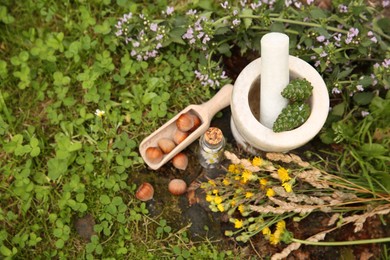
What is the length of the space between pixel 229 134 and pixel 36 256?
1.06 metres

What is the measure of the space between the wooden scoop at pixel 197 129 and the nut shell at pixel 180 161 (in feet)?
0.18

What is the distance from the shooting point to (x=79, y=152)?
240 centimetres

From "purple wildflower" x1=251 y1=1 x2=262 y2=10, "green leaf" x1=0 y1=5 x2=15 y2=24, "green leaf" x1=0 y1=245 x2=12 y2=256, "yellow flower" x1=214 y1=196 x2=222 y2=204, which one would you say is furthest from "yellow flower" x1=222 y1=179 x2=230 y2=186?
"green leaf" x1=0 y1=5 x2=15 y2=24

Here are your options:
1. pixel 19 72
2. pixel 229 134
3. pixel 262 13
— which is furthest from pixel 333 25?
pixel 19 72

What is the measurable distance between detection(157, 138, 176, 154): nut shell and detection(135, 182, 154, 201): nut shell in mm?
183

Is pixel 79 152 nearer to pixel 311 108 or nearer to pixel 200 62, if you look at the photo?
pixel 200 62

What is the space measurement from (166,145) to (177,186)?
20cm

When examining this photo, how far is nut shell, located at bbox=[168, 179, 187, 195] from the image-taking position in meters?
2.29

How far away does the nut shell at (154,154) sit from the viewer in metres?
2.25

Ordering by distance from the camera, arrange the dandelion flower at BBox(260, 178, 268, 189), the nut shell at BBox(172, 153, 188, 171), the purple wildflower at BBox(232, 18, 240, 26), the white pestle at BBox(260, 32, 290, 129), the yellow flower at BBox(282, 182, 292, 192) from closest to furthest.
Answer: the white pestle at BBox(260, 32, 290, 129) < the yellow flower at BBox(282, 182, 292, 192) < the dandelion flower at BBox(260, 178, 268, 189) < the purple wildflower at BBox(232, 18, 240, 26) < the nut shell at BBox(172, 153, 188, 171)

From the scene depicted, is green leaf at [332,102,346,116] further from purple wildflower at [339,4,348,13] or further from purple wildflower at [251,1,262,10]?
purple wildflower at [251,1,262,10]

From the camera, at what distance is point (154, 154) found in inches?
88.4

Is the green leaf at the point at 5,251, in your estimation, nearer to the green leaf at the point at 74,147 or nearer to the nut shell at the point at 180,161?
the green leaf at the point at 74,147

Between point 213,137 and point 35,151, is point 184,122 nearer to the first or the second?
point 213,137
